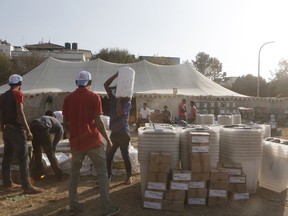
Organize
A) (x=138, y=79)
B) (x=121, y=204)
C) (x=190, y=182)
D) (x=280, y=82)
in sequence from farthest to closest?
(x=280, y=82) → (x=138, y=79) → (x=121, y=204) → (x=190, y=182)

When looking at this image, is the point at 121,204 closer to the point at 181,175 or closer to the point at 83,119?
the point at 181,175

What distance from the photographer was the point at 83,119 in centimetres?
456

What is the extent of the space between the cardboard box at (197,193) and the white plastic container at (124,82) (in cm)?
183

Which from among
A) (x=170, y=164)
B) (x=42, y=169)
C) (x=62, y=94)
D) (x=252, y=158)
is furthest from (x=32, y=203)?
(x=62, y=94)

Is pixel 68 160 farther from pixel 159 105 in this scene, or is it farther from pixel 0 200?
pixel 159 105

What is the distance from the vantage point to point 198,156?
5125 mm

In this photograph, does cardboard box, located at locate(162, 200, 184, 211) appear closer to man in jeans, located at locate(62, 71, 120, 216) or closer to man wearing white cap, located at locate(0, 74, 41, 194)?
man in jeans, located at locate(62, 71, 120, 216)

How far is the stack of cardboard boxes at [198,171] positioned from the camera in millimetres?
5113

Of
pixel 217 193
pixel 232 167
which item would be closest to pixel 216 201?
pixel 217 193

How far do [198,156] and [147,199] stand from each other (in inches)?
36.8

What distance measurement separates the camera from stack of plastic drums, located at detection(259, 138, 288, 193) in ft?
19.1

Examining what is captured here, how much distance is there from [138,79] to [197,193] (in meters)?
18.8

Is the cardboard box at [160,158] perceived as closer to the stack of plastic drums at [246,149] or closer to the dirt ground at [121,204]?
the dirt ground at [121,204]

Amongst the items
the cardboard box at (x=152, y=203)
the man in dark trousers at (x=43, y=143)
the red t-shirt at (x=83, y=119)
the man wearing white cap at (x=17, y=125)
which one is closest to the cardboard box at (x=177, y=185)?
the cardboard box at (x=152, y=203)
